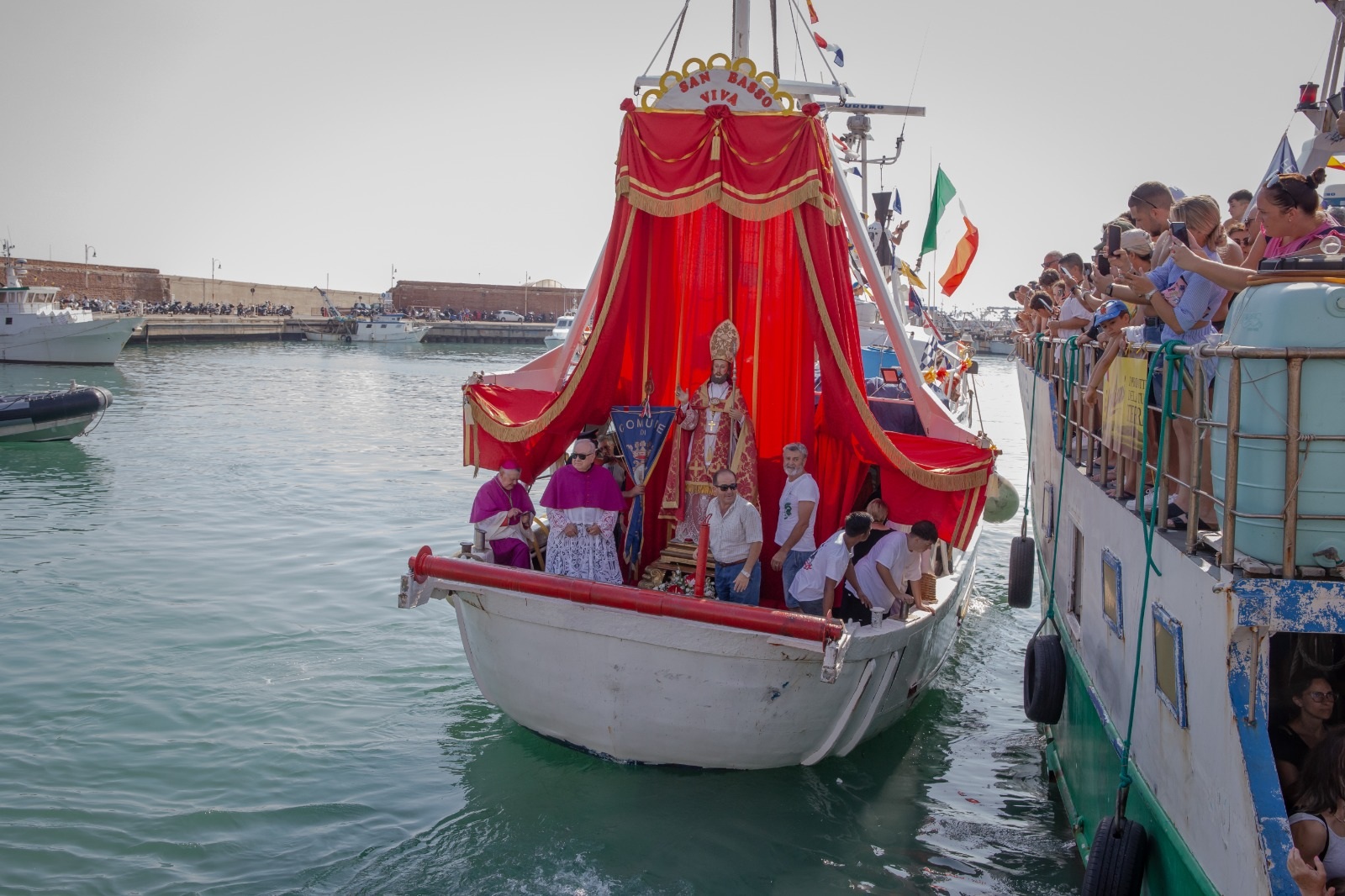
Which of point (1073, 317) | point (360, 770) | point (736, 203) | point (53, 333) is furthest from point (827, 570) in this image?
point (53, 333)

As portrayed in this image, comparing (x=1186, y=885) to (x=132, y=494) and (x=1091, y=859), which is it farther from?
(x=132, y=494)

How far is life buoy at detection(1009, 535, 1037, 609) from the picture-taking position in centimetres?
1012

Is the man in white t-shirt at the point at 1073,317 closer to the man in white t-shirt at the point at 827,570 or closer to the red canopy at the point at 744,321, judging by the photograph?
the red canopy at the point at 744,321

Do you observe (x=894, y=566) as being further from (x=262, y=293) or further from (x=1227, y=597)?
(x=262, y=293)

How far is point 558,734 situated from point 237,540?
35.1 feet

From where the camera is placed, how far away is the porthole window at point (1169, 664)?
481 centimetres

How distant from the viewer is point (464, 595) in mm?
7754

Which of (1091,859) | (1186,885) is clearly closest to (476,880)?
(1091,859)

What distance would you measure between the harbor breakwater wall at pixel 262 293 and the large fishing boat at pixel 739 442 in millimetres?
55971

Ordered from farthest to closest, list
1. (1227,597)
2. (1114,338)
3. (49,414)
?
(49,414), (1114,338), (1227,597)

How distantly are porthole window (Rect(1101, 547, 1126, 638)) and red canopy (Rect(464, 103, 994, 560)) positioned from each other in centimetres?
139

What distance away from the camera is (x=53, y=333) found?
46.8 meters

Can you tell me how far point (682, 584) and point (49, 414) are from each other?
72.6ft

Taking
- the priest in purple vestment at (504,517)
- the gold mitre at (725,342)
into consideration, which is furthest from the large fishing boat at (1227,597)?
the priest in purple vestment at (504,517)
